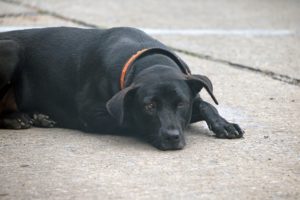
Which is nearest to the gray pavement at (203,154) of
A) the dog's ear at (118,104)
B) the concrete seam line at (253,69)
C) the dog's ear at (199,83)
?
the concrete seam line at (253,69)

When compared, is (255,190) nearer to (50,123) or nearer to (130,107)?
(130,107)

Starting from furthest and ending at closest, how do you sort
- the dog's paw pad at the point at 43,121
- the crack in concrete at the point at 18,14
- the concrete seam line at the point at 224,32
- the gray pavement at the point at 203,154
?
1. the crack in concrete at the point at 18,14
2. the concrete seam line at the point at 224,32
3. the dog's paw pad at the point at 43,121
4. the gray pavement at the point at 203,154

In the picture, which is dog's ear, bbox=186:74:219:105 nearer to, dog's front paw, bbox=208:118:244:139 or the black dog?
the black dog

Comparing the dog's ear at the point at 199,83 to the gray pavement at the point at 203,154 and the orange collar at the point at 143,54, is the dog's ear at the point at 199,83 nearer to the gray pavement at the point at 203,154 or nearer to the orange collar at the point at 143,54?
the orange collar at the point at 143,54

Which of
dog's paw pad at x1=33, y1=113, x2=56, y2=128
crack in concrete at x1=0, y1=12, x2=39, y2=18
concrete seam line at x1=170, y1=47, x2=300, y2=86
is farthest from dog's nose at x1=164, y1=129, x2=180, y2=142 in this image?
crack in concrete at x1=0, y1=12, x2=39, y2=18

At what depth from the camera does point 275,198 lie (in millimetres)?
4109

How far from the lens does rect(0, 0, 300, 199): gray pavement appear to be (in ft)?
14.0

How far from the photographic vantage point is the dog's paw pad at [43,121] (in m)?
5.86

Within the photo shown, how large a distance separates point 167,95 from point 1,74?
5.06 ft

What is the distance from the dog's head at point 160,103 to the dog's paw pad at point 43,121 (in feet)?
2.80

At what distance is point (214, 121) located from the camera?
5430mm

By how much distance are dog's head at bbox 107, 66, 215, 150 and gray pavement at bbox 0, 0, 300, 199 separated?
120 millimetres

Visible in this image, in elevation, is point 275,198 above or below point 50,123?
above

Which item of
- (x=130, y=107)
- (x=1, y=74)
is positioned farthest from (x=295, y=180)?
(x=1, y=74)
